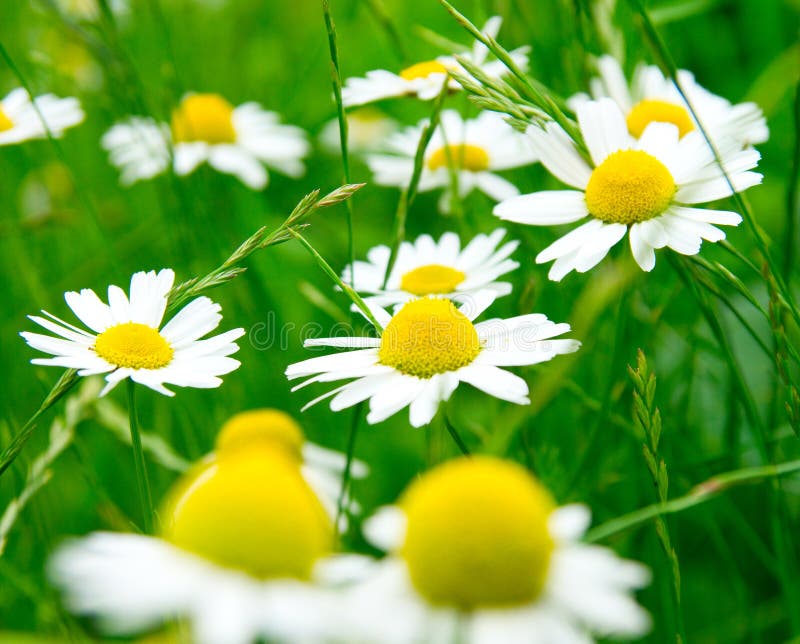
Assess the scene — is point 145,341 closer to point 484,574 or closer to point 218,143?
point 484,574

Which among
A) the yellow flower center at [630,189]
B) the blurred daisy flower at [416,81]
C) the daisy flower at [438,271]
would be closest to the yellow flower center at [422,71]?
the blurred daisy flower at [416,81]

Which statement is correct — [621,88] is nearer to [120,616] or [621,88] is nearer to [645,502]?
[645,502]

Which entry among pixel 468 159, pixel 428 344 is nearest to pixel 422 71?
pixel 468 159

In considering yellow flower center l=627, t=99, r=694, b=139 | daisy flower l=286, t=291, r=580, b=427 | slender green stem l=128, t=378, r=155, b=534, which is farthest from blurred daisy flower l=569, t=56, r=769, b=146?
slender green stem l=128, t=378, r=155, b=534

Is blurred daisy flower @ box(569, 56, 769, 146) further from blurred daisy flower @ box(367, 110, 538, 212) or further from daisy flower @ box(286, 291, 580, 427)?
daisy flower @ box(286, 291, 580, 427)

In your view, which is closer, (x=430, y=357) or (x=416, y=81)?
(x=430, y=357)

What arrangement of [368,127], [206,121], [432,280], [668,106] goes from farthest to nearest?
1. [368,127]
2. [206,121]
3. [668,106]
4. [432,280]

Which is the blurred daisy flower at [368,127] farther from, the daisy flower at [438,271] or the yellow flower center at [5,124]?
the daisy flower at [438,271]
